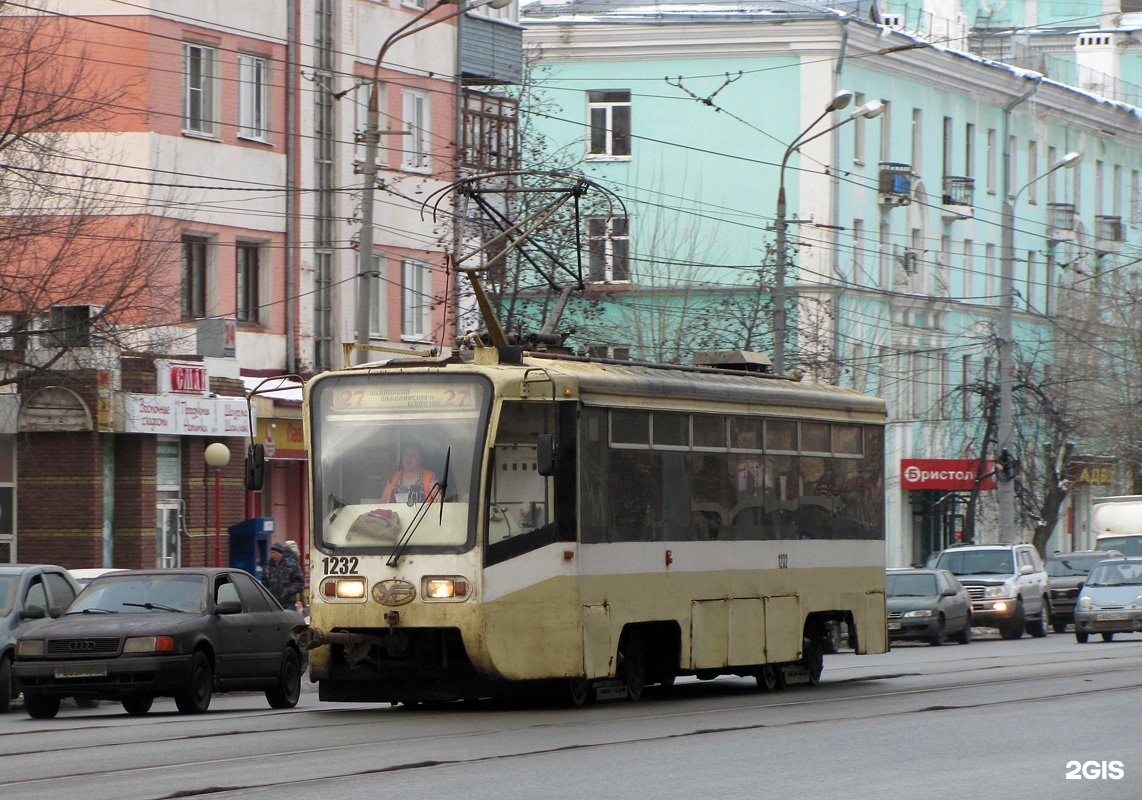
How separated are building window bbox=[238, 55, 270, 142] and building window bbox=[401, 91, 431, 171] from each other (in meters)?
3.91

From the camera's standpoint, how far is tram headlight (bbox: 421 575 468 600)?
17219 millimetres

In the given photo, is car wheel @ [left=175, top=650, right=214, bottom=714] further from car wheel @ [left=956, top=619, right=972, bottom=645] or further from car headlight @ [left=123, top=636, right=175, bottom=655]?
car wheel @ [left=956, top=619, right=972, bottom=645]

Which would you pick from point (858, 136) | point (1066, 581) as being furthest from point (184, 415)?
point (858, 136)

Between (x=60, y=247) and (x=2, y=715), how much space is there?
9285 mm

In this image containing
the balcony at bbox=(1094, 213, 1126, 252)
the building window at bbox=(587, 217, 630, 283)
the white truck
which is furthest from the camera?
the balcony at bbox=(1094, 213, 1126, 252)

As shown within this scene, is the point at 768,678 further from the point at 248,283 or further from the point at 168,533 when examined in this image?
the point at 248,283

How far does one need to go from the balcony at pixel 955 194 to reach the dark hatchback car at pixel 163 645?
39628 millimetres

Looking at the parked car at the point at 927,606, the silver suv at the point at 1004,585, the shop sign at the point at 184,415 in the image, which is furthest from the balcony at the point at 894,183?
the shop sign at the point at 184,415

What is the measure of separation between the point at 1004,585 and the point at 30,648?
23.4 m

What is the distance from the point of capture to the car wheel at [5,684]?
68.7 feet

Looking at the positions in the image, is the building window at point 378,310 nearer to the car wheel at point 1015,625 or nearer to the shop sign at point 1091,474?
the car wheel at point 1015,625

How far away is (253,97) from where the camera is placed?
37.2 metres

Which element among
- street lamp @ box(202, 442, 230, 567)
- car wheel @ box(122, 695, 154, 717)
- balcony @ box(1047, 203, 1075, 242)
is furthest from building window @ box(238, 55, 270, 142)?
balcony @ box(1047, 203, 1075, 242)

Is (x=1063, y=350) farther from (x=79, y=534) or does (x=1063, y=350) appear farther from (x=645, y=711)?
(x=645, y=711)
